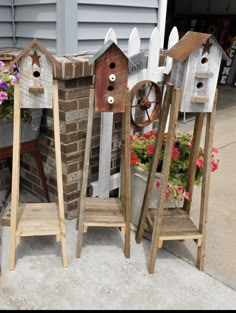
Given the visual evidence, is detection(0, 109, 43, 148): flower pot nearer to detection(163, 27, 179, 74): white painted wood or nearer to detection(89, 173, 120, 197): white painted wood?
detection(89, 173, 120, 197): white painted wood

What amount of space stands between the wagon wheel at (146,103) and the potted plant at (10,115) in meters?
0.77

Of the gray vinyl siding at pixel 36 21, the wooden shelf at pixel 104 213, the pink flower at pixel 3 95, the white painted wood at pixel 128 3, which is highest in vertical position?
the white painted wood at pixel 128 3

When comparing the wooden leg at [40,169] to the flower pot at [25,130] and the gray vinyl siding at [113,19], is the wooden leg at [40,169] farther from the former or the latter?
the gray vinyl siding at [113,19]

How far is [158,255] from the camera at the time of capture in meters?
2.21

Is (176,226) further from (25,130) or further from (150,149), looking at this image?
(25,130)

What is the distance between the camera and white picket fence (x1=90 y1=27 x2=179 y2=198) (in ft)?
7.99

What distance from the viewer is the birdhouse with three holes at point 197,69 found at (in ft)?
5.72

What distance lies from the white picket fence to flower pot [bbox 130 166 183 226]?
0.25m

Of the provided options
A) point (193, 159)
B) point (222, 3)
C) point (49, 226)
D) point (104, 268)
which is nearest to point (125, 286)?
point (104, 268)

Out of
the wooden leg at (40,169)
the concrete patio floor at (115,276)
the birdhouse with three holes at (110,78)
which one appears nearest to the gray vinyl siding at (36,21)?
the birdhouse with three holes at (110,78)

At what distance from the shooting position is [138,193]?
2.43 m

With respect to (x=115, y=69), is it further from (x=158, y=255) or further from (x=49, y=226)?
(x=158, y=255)

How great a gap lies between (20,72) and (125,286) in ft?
4.62

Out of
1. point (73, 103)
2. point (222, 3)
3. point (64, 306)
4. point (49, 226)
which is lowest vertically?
point (64, 306)
